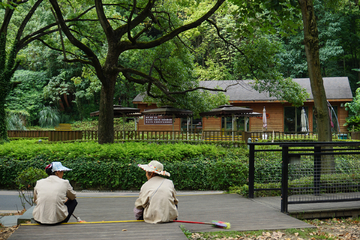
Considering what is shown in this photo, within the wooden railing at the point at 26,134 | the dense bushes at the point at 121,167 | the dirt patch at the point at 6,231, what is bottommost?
the dirt patch at the point at 6,231

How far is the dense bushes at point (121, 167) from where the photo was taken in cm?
1107

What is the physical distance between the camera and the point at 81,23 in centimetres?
1934

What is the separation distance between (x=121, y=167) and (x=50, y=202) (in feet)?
19.9

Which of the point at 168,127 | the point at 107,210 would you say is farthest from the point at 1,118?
the point at 168,127

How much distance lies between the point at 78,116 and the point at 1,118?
93.6 feet

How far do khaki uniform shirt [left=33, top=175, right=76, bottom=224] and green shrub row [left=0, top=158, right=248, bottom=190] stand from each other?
5.89m

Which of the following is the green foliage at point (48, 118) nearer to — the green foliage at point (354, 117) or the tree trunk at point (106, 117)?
the tree trunk at point (106, 117)

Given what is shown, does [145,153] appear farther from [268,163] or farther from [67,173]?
[268,163]

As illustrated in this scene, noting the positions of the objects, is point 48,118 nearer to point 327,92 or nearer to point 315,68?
point 327,92

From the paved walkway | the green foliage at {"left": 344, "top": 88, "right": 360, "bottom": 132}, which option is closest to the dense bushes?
the paved walkway

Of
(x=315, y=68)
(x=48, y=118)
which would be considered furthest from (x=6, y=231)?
(x=48, y=118)

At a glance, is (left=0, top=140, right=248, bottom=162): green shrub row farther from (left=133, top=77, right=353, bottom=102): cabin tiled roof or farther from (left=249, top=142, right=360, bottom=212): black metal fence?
(left=133, top=77, right=353, bottom=102): cabin tiled roof

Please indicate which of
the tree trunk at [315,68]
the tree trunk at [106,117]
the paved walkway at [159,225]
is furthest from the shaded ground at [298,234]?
the tree trunk at [106,117]

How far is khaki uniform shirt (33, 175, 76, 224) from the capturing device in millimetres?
5008
